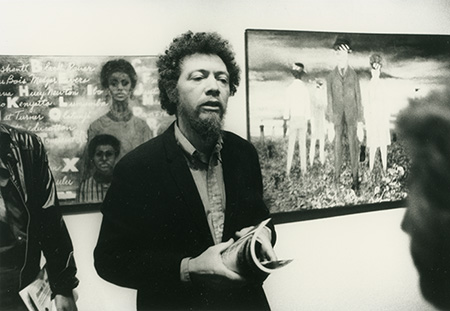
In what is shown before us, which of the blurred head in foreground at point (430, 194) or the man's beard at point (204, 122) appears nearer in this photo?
the man's beard at point (204, 122)

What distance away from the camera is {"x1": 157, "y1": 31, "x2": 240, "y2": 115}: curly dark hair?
6.16 ft

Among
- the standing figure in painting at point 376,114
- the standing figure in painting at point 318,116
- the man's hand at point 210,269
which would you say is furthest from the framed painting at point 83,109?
the standing figure in painting at point 376,114

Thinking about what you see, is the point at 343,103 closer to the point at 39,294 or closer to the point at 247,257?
the point at 247,257

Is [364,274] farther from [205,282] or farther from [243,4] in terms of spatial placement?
[243,4]

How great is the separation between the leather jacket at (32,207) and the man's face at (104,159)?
0.55ft

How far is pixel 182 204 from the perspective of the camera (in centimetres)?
187

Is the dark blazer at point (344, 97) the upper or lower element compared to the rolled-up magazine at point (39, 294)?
upper

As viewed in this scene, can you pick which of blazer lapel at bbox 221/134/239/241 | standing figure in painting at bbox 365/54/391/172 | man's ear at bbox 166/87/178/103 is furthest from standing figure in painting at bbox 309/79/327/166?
man's ear at bbox 166/87/178/103

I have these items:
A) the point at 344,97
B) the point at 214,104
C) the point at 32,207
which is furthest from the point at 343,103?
the point at 32,207

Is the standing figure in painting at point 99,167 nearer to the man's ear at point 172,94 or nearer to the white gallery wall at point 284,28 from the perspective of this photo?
the white gallery wall at point 284,28

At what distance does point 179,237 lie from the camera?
6.15 ft

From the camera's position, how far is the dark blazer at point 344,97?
215cm

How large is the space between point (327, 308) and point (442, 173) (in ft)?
2.64

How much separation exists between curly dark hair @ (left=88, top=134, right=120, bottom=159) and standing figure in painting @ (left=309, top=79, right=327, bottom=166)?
0.79m
